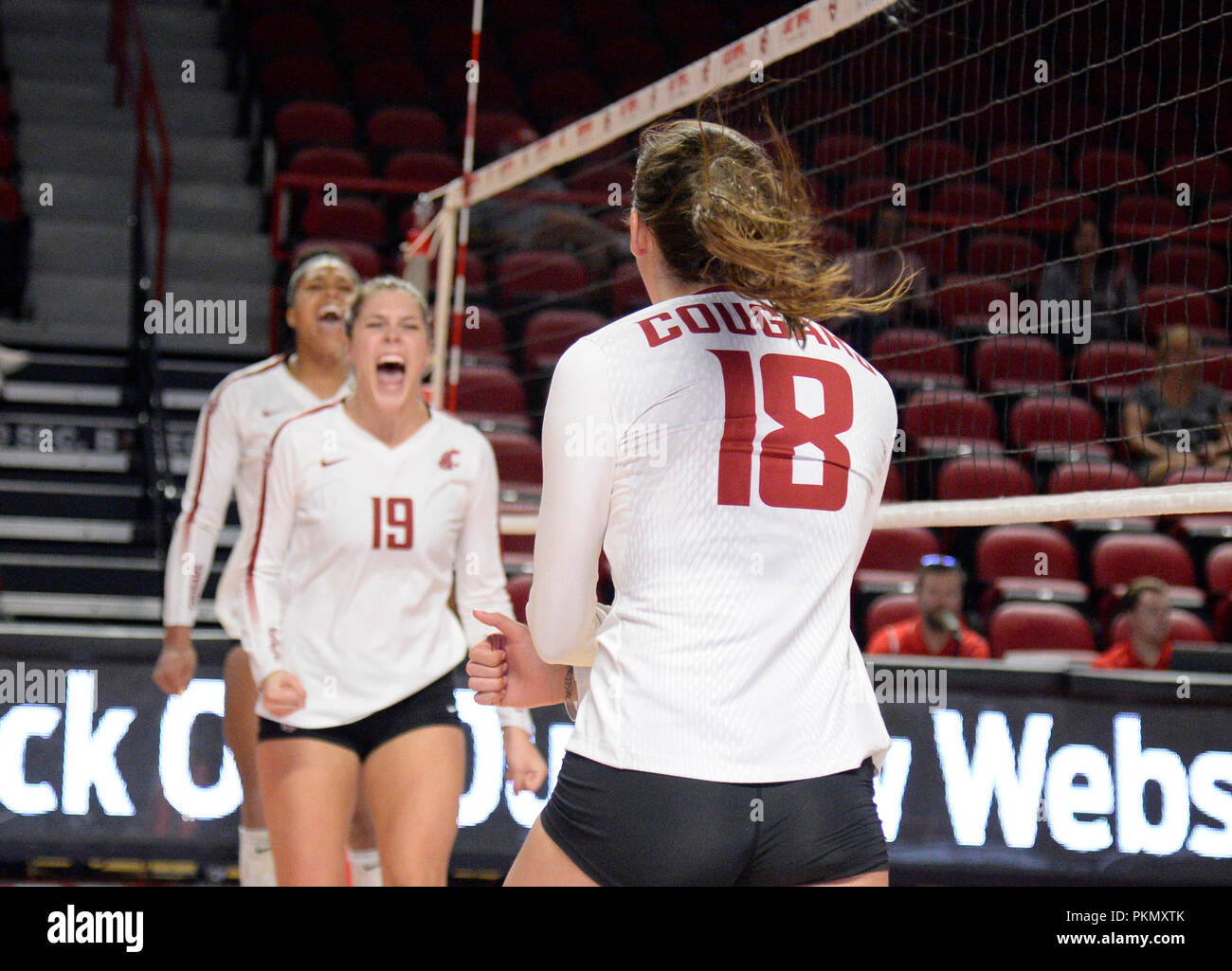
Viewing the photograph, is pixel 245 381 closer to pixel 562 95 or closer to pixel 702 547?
pixel 702 547

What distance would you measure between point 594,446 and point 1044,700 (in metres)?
3.81

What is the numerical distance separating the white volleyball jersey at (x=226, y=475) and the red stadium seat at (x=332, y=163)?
5102mm

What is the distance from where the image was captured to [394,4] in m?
11.7

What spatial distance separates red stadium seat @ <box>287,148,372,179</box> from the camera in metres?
9.63

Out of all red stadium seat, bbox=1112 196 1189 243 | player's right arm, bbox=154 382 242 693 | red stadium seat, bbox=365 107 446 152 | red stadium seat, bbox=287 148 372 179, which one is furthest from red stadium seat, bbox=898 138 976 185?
player's right arm, bbox=154 382 242 693

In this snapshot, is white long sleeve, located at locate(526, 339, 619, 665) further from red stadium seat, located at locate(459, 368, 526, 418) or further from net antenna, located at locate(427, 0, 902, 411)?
red stadium seat, located at locate(459, 368, 526, 418)

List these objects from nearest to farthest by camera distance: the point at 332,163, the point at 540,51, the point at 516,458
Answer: the point at 516,458 < the point at 332,163 < the point at 540,51

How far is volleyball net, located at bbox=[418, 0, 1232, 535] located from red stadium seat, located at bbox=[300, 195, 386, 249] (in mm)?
599

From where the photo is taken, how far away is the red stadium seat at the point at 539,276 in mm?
8859

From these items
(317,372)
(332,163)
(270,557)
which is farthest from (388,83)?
(270,557)

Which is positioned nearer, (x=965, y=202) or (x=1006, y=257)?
(x=1006, y=257)

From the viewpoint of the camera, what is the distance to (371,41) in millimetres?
11125

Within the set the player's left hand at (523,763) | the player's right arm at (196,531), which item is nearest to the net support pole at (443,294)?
the player's right arm at (196,531)

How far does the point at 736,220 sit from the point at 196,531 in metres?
3.06
